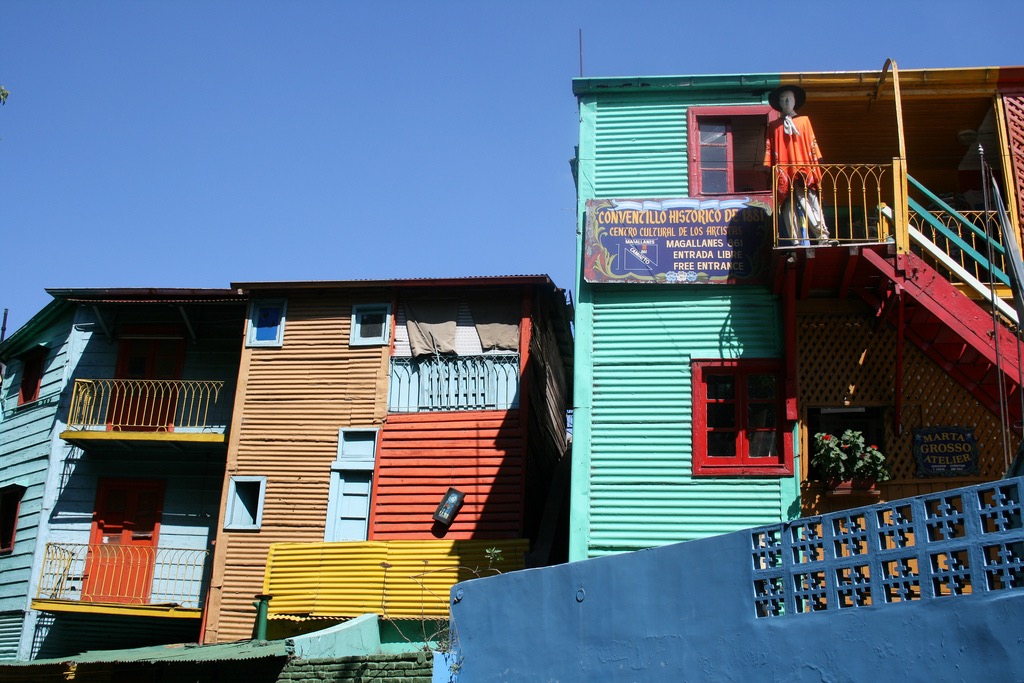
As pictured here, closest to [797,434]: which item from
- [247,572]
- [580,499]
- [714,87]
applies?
[580,499]

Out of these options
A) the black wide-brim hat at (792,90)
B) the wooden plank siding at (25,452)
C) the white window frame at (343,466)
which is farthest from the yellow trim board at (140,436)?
the black wide-brim hat at (792,90)

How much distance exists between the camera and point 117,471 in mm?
20219

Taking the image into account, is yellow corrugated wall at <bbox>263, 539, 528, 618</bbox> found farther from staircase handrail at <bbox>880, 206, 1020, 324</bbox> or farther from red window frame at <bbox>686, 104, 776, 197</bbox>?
staircase handrail at <bbox>880, 206, 1020, 324</bbox>

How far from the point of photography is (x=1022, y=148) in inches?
593

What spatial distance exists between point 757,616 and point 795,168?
6.48 metres

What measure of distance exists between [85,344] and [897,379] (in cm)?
1539

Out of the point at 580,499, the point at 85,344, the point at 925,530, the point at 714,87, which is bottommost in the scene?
the point at 925,530

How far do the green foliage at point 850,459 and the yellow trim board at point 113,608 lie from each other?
36.5ft

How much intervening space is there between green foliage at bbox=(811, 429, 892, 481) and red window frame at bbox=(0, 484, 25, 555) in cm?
1525

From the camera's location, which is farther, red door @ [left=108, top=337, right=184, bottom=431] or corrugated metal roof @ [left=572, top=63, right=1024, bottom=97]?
red door @ [left=108, top=337, right=184, bottom=431]

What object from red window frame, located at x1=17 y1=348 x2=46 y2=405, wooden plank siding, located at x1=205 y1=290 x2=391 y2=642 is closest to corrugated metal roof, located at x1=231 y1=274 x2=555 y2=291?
wooden plank siding, located at x1=205 y1=290 x2=391 y2=642

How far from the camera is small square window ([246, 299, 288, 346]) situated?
63.7 ft

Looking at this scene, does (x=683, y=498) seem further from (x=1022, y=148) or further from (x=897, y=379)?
(x=1022, y=148)

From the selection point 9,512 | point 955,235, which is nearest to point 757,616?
point 955,235
